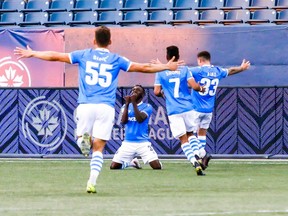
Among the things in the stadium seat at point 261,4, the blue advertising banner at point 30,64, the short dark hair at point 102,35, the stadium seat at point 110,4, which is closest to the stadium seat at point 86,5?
the stadium seat at point 110,4

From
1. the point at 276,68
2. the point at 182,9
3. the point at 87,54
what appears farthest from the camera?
the point at 182,9

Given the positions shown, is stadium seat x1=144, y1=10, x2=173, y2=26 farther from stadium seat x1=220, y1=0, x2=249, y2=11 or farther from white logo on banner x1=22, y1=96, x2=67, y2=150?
white logo on banner x1=22, y1=96, x2=67, y2=150

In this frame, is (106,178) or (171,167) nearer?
(106,178)

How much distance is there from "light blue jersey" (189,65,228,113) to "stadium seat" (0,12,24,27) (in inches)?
376

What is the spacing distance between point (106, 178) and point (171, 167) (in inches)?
125

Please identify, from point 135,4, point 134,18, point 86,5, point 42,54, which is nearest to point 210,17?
point 134,18

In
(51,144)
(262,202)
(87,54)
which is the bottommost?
(51,144)

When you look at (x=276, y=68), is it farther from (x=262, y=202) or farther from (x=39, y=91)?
(x=262, y=202)

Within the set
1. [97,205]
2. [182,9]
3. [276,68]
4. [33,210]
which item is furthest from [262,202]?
[182,9]

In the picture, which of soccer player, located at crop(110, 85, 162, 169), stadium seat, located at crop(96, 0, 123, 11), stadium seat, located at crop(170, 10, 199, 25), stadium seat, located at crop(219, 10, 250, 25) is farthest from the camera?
stadium seat, located at crop(96, 0, 123, 11)

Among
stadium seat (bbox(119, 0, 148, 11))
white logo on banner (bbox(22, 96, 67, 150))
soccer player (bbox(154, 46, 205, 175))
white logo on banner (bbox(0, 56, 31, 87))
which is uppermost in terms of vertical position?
stadium seat (bbox(119, 0, 148, 11))

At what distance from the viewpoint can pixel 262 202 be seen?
11250 millimetres

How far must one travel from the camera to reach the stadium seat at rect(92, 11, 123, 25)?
84.9 ft

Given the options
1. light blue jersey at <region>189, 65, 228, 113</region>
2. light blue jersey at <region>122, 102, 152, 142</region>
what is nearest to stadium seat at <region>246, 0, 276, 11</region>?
light blue jersey at <region>189, 65, 228, 113</region>
